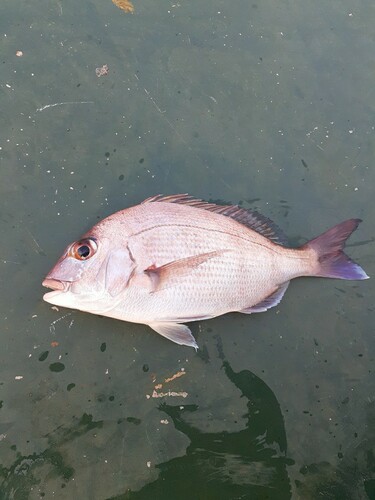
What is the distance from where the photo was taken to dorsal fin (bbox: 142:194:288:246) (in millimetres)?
2701

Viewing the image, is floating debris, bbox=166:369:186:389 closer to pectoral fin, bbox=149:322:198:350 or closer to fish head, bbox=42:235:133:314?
pectoral fin, bbox=149:322:198:350

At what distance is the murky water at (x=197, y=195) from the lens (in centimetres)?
262

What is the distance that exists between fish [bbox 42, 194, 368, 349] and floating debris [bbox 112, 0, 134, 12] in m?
1.38

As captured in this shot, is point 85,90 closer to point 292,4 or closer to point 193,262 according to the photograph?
point 193,262

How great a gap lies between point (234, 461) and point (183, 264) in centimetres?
119

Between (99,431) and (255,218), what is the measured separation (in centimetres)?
153

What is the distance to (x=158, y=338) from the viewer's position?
2.72 m

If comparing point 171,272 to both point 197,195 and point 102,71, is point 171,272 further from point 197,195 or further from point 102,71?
point 102,71

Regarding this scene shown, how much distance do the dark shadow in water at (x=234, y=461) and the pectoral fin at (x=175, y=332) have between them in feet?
0.89

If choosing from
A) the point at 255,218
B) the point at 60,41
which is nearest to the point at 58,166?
the point at 60,41

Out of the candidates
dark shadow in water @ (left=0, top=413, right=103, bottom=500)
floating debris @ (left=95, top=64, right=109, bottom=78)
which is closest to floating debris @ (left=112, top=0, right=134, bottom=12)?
floating debris @ (left=95, top=64, right=109, bottom=78)

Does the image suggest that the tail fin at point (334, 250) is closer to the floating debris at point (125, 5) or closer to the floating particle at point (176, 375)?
the floating particle at point (176, 375)

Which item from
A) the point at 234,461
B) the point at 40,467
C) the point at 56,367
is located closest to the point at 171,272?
the point at 56,367

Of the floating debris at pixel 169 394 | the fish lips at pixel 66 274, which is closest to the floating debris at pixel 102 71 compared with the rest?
the fish lips at pixel 66 274
